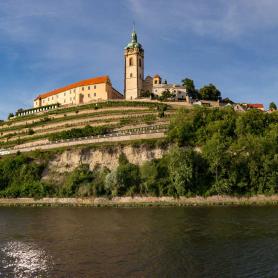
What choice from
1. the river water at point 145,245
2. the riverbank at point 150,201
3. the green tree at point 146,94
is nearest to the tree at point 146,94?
the green tree at point 146,94

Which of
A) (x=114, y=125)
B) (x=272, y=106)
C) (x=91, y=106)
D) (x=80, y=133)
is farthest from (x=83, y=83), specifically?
(x=272, y=106)

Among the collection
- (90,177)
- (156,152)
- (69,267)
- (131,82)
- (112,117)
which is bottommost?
(69,267)

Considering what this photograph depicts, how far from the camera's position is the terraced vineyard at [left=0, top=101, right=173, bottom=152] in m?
79.1

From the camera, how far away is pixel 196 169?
55.1 meters

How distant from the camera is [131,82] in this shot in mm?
102500

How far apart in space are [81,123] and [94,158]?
24466 millimetres

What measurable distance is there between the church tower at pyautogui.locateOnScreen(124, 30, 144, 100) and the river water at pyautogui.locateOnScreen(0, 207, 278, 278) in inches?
2423

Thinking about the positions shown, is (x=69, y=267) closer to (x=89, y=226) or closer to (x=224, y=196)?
(x=89, y=226)

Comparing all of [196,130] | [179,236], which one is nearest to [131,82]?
[196,130]

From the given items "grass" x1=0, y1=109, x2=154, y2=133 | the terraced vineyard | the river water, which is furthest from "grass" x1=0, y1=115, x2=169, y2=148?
the river water

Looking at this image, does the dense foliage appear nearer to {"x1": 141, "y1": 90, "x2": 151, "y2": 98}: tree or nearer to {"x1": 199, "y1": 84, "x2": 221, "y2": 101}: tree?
{"x1": 141, "y1": 90, "x2": 151, "y2": 98}: tree

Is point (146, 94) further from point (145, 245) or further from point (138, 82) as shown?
point (145, 245)

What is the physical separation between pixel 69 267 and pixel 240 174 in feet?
118

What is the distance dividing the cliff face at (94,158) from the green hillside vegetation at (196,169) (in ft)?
4.59
